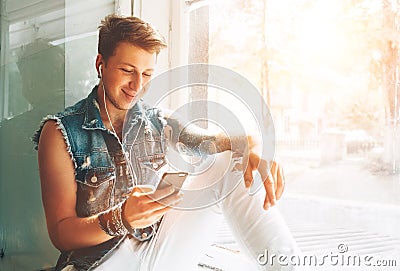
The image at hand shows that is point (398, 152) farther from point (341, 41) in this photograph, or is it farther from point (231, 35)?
point (231, 35)

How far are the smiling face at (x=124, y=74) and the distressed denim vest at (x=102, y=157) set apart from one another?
41 millimetres

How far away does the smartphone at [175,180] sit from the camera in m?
1.47

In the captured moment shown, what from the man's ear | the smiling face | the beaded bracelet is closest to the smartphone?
the beaded bracelet

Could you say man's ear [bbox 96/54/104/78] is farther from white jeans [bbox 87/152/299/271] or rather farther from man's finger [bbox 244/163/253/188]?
man's finger [bbox 244/163/253/188]

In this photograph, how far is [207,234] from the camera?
1479mm

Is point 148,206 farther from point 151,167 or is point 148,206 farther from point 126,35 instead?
point 126,35

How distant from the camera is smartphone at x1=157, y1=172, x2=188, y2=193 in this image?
1.47 meters

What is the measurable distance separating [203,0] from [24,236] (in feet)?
3.09

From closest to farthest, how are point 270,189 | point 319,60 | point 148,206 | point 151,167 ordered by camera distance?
1. point 319,60
2. point 270,189
3. point 148,206
4. point 151,167

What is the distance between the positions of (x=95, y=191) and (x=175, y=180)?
243 mm

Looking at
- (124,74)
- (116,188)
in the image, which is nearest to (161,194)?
(116,188)

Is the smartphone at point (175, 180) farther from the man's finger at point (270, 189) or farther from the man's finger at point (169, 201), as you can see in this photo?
the man's finger at point (270, 189)

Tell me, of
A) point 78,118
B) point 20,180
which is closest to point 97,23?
point 78,118

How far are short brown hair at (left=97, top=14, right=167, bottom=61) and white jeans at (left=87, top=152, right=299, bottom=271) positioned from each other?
1.39 ft
